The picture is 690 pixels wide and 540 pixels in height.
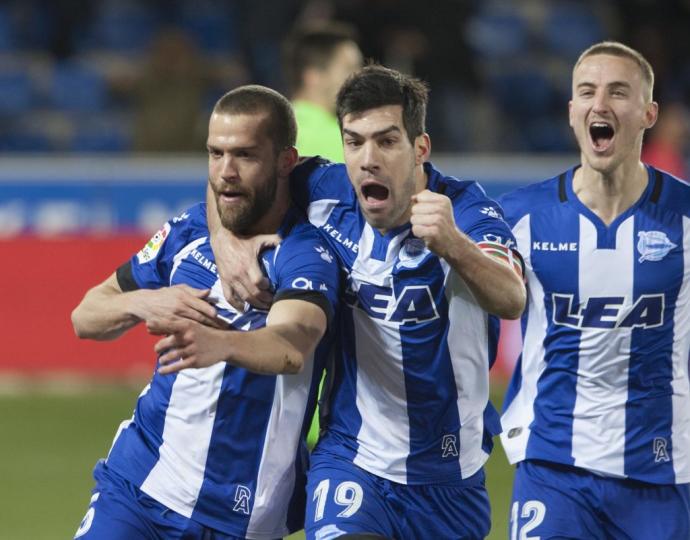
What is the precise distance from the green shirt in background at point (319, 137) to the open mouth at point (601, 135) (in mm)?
2266

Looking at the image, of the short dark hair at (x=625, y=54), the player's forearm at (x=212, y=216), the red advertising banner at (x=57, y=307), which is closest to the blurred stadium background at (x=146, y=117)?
the red advertising banner at (x=57, y=307)

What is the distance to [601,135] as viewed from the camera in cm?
575

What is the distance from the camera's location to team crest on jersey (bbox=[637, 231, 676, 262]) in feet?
18.5

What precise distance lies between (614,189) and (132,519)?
2338mm

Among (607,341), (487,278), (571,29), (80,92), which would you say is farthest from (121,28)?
(487,278)

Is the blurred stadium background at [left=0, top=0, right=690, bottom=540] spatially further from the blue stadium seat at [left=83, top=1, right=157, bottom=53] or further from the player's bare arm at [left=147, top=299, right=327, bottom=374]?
the player's bare arm at [left=147, top=299, right=327, bottom=374]

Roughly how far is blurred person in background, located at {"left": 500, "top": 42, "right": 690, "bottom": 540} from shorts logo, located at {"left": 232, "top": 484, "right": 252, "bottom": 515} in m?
1.06

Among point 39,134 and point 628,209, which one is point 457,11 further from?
point 628,209

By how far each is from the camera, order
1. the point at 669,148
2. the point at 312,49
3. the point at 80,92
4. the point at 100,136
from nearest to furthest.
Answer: the point at 312,49
the point at 669,148
the point at 100,136
the point at 80,92

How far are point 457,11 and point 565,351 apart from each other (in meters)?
10.0

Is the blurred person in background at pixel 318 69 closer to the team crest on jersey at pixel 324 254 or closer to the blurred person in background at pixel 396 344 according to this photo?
the blurred person in background at pixel 396 344

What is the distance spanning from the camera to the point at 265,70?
1534 centimetres

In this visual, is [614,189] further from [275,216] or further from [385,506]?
[385,506]

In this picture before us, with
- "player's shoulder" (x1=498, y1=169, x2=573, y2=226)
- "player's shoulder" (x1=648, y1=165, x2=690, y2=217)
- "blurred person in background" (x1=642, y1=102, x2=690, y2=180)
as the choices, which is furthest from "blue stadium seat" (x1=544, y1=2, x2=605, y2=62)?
"player's shoulder" (x1=648, y1=165, x2=690, y2=217)
